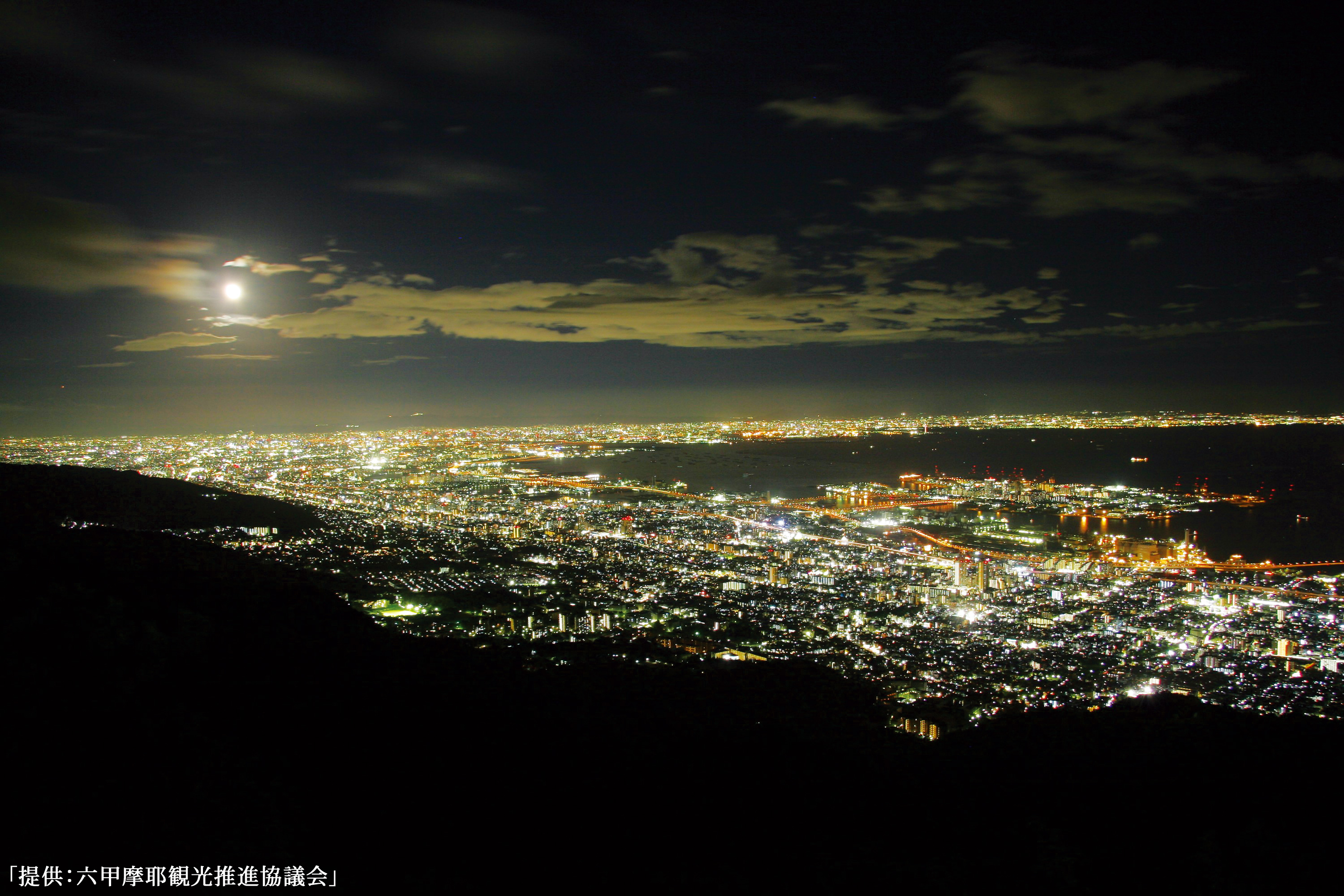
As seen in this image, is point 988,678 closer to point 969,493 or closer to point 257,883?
point 257,883

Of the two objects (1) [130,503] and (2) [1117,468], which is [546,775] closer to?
(1) [130,503]

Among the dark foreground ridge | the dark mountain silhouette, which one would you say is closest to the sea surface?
the dark foreground ridge

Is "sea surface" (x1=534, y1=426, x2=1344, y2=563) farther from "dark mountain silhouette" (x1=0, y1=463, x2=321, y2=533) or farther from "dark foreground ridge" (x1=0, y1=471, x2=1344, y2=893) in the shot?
"dark mountain silhouette" (x1=0, y1=463, x2=321, y2=533)

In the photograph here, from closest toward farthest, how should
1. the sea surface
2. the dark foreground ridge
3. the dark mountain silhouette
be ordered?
the dark foreground ridge < the dark mountain silhouette < the sea surface

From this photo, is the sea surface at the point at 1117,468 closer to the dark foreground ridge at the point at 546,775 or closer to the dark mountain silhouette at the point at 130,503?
the dark foreground ridge at the point at 546,775

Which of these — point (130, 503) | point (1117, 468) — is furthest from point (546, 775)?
point (1117, 468)

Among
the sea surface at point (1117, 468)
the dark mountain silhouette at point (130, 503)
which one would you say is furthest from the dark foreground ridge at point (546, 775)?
the sea surface at point (1117, 468)
